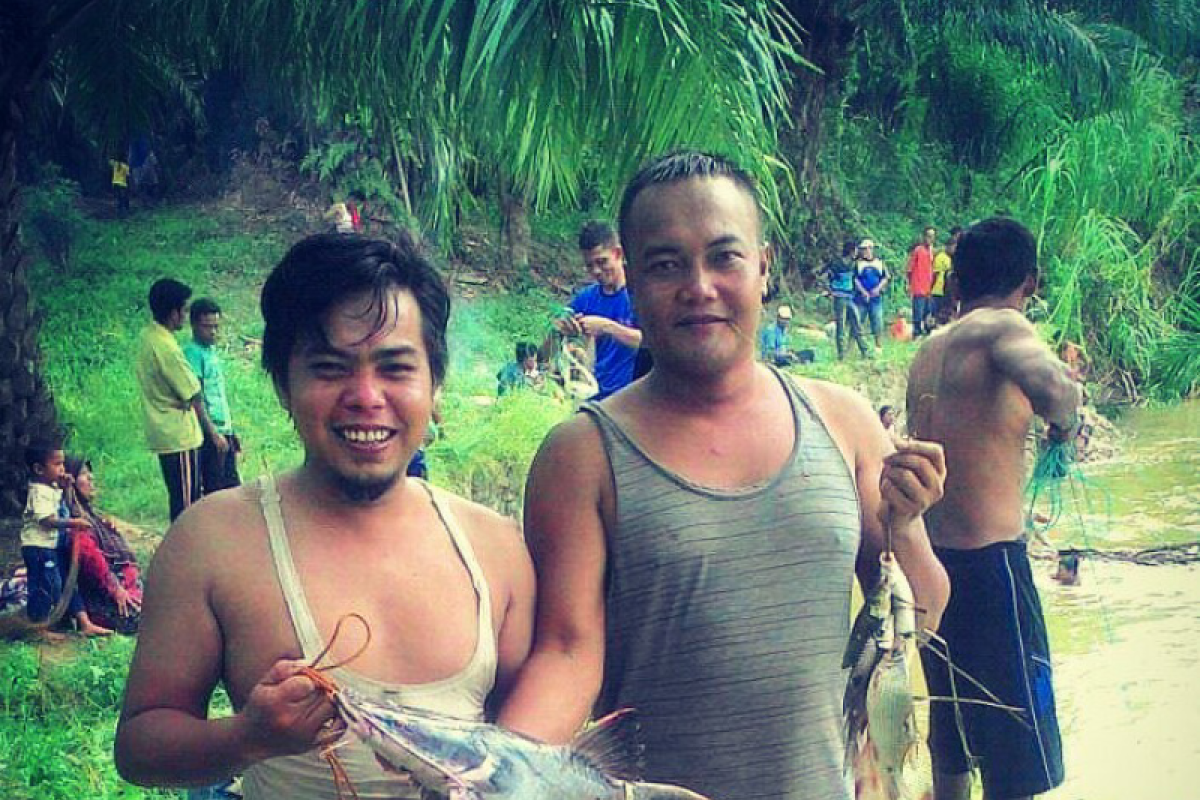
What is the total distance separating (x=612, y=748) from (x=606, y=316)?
10.9 feet

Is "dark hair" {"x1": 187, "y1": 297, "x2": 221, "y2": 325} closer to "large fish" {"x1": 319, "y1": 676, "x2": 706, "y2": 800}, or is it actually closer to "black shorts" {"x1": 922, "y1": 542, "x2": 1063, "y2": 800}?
"black shorts" {"x1": 922, "y1": 542, "x2": 1063, "y2": 800}

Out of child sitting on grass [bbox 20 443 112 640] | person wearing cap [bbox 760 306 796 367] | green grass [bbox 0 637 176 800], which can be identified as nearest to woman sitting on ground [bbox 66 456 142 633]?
child sitting on grass [bbox 20 443 112 640]

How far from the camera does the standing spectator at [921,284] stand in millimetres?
12914

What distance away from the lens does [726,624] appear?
1.73 metres

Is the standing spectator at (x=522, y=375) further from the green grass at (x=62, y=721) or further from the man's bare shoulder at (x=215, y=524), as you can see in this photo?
the man's bare shoulder at (x=215, y=524)

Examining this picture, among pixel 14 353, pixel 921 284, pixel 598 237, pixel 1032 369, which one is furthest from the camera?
pixel 921 284

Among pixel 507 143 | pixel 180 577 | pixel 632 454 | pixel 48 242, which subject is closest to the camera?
pixel 180 577

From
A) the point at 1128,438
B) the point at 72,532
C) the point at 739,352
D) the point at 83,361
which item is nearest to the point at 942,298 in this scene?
the point at 1128,438

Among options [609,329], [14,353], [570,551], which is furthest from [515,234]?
[570,551]

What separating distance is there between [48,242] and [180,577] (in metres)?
11.4

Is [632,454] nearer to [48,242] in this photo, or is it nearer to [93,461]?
[93,461]

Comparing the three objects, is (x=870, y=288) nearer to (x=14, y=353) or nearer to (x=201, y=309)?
(x=201, y=309)

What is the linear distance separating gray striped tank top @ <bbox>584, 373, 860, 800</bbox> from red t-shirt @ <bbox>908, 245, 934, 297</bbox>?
37.9 feet

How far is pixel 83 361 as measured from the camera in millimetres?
9820
